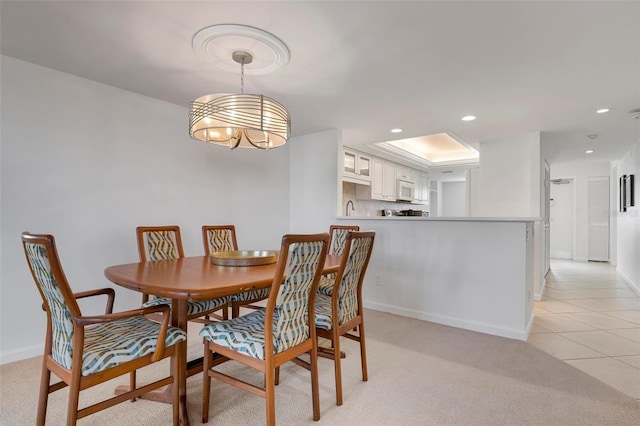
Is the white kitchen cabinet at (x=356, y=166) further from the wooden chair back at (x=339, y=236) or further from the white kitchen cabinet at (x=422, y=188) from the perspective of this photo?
the white kitchen cabinet at (x=422, y=188)

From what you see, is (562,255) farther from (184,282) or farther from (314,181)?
(184,282)

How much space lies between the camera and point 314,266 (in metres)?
1.59

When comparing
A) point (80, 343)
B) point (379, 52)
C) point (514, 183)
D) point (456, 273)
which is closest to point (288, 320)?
point (80, 343)

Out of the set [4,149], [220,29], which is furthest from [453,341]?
[4,149]

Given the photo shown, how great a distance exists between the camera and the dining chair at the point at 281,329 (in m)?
1.44

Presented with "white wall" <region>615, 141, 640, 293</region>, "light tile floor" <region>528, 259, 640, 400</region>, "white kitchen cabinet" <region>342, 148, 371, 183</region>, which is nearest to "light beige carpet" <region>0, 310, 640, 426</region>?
"light tile floor" <region>528, 259, 640, 400</region>

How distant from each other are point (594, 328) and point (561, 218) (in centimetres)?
582

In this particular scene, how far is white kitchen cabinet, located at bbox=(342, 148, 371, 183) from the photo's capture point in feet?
16.0

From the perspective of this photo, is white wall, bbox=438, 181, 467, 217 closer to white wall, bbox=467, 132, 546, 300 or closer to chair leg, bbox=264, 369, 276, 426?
white wall, bbox=467, 132, 546, 300

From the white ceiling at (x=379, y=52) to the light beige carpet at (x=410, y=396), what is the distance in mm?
2122

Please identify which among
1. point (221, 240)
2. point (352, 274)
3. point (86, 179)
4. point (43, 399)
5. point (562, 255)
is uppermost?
point (86, 179)

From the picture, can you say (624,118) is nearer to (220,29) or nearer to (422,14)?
(422,14)

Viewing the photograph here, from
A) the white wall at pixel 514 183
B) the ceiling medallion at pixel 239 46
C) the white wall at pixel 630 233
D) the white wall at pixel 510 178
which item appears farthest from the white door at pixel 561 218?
the ceiling medallion at pixel 239 46

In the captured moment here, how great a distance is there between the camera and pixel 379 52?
217cm
